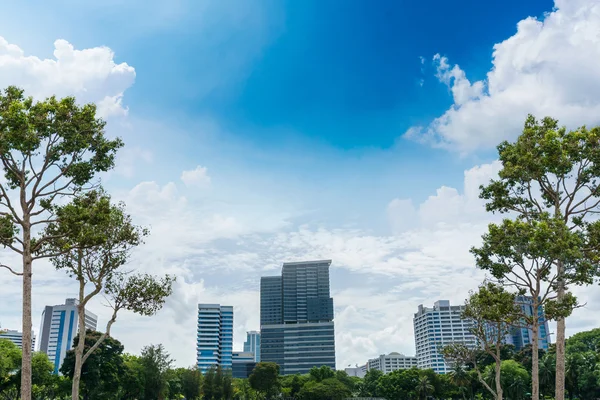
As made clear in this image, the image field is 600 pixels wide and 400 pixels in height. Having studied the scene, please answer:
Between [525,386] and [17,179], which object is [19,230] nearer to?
[17,179]

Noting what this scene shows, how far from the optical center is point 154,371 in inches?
2788

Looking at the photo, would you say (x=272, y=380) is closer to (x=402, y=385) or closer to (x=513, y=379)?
(x=402, y=385)

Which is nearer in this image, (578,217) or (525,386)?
(578,217)

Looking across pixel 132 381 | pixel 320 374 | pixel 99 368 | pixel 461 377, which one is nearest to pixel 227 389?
pixel 320 374

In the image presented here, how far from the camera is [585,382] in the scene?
6556 centimetres

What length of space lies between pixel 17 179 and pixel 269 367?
3956 inches

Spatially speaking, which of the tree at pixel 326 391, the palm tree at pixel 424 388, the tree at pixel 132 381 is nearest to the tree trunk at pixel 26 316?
the tree at pixel 132 381

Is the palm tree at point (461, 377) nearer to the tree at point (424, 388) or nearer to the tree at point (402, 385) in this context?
the tree at point (424, 388)

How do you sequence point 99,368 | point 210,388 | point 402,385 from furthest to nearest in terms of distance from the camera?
1. point 402,385
2. point 210,388
3. point 99,368

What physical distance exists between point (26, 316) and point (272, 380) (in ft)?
328

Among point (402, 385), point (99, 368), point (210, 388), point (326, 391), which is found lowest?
point (326, 391)

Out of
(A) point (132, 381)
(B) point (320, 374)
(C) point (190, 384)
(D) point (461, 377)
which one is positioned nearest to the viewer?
(A) point (132, 381)

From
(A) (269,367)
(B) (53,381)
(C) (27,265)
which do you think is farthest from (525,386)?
(C) (27,265)

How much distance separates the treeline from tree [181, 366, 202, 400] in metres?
0.20
